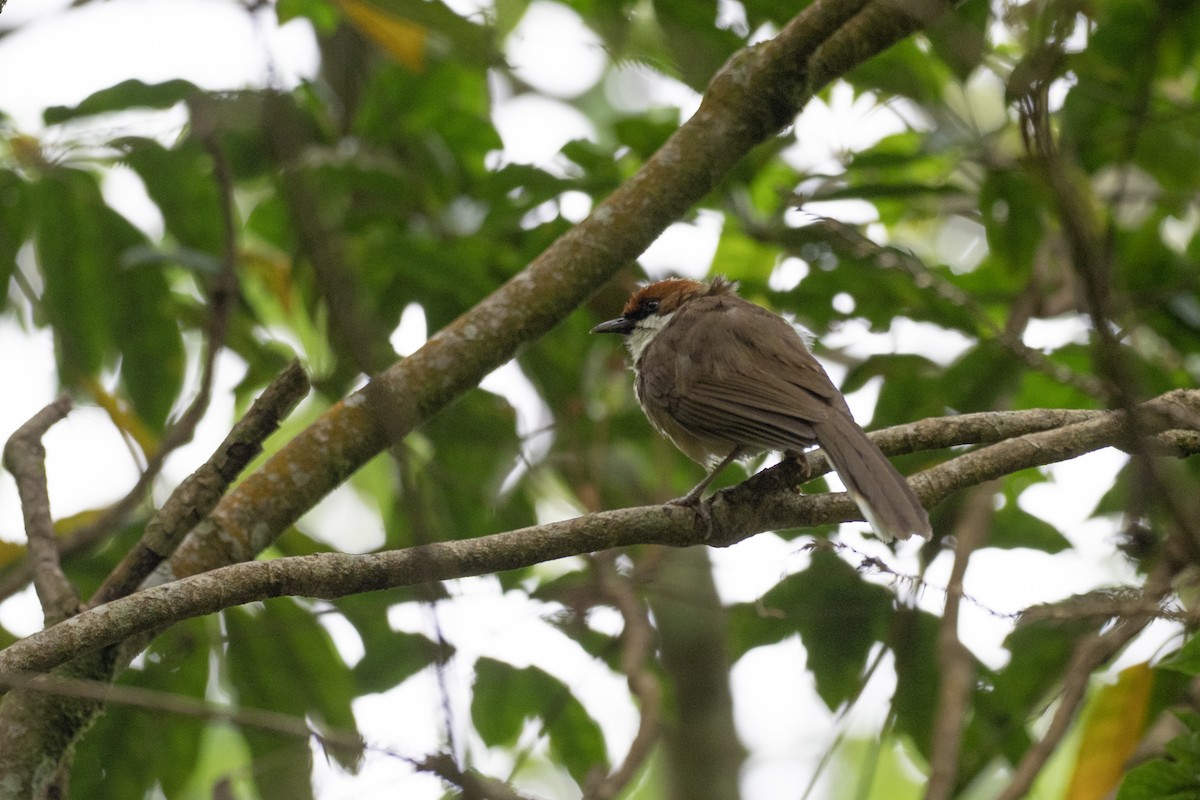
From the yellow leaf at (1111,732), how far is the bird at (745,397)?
1206mm

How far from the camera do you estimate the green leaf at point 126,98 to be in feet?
12.2

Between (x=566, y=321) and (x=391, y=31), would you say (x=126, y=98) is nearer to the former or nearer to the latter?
(x=391, y=31)

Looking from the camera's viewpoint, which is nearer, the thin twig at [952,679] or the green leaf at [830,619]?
the thin twig at [952,679]

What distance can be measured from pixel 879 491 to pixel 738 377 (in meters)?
0.96

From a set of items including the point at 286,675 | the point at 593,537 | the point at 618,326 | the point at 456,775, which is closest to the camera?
the point at 456,775

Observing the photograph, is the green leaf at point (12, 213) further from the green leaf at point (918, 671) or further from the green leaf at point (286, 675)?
the green leaf at point (918, 671)

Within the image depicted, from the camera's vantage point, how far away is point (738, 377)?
375cm

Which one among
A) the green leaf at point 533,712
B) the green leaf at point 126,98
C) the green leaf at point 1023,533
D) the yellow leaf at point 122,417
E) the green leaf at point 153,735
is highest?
the green leaf at point 126,98

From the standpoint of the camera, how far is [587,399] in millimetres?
4441

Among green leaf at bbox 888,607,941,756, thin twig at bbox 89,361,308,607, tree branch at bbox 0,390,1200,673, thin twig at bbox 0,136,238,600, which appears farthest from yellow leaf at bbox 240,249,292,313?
green leaf at bbox 888,607,941,756

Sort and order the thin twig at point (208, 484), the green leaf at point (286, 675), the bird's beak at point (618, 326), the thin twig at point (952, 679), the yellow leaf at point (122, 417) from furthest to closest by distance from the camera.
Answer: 1. the bird's beak at point (618, 326)
2. the yellow leaf at point (122, 417)
3. the green leaf at point (286, 675)
4. the thin twig at point (952, 679)
5. the thin twig at point (208, 484)

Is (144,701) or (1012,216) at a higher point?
(1012,216)

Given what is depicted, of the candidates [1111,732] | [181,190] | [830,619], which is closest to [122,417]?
[181,190]

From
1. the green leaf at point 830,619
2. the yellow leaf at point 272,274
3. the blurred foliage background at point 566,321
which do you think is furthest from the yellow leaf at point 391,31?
the green leaf at point 830,619
